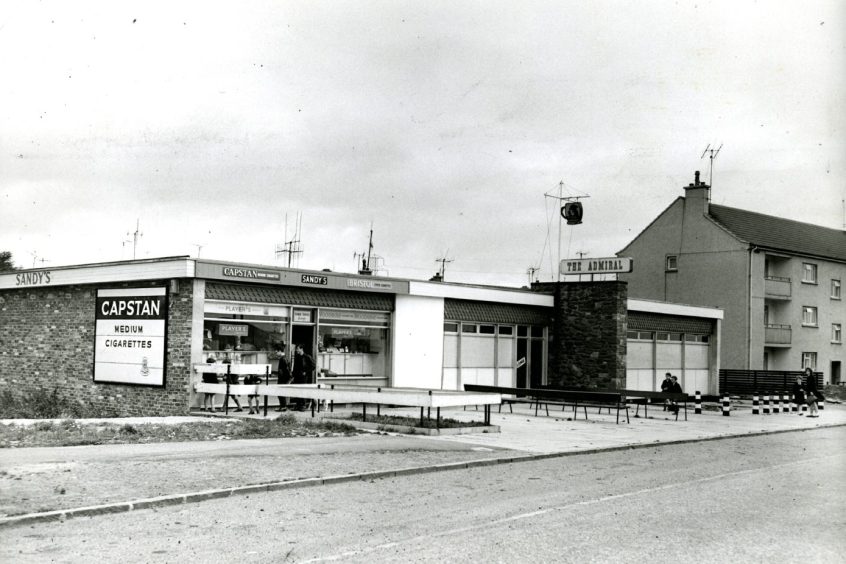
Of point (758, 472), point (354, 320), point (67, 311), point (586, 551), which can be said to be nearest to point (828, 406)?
point (354, 320)

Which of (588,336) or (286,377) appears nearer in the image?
(286,377)

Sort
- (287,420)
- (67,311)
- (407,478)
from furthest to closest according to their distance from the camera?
(67,311) < (287,420) < (407,478)

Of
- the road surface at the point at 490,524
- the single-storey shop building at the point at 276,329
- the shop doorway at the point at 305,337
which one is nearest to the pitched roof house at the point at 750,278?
the single-storey shop building at the point at 276,329

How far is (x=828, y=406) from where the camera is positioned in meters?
36.0

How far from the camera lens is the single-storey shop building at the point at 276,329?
21453 millimetres

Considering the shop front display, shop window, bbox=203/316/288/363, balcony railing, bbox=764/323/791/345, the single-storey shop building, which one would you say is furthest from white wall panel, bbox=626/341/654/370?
shop window, bbox=203/316/288/363

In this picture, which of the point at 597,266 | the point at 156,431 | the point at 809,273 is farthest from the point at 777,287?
the point at 156,431

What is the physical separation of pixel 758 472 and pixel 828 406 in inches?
995

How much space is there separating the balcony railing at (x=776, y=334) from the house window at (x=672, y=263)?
544 cm

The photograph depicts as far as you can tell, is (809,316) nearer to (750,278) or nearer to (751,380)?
(750,278)

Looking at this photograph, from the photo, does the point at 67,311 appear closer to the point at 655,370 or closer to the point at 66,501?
the point at 66,501

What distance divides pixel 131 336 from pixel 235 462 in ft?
36.6

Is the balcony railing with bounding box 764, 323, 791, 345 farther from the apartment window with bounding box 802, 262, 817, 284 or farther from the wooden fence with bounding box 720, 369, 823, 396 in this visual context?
the wooden fence with bounding box 720, 369, 823, 396

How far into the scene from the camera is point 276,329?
2322 cm
